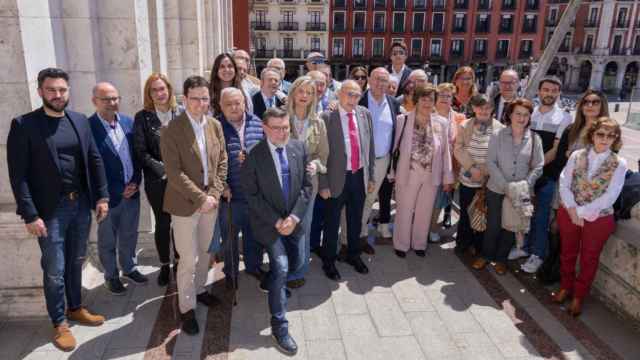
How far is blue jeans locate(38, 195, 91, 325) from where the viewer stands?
383 centimetres

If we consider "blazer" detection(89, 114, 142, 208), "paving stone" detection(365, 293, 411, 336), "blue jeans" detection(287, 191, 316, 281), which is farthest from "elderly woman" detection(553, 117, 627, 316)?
"blazer" detection(89, 114, 142, 208)

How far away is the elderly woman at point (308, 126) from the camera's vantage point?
4691 mm

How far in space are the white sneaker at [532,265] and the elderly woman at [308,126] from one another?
2592mm

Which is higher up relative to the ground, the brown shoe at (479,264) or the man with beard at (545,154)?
the man with beard at (545,154)

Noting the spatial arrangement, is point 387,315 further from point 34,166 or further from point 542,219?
point 34,166

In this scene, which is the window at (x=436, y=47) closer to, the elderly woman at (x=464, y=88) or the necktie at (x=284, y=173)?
the elderly woman at (x=464, y=88)

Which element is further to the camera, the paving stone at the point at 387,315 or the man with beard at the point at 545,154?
the man with beard at the point at 545,154

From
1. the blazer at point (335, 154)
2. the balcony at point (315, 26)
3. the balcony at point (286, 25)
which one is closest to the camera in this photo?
the blazer at point (335, 154)

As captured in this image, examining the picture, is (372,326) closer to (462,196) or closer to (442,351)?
(442,351)

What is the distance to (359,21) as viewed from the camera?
45.0 metres

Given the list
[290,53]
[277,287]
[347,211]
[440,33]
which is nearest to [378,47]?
[440,33]

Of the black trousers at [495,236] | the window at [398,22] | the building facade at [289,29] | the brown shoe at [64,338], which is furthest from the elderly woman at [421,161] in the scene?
the window at [398,22]

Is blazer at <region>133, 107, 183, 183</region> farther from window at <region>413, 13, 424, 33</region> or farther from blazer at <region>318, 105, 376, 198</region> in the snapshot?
window at <region>413, 13, 424, 33</region>

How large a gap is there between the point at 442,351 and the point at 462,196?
2199mm
